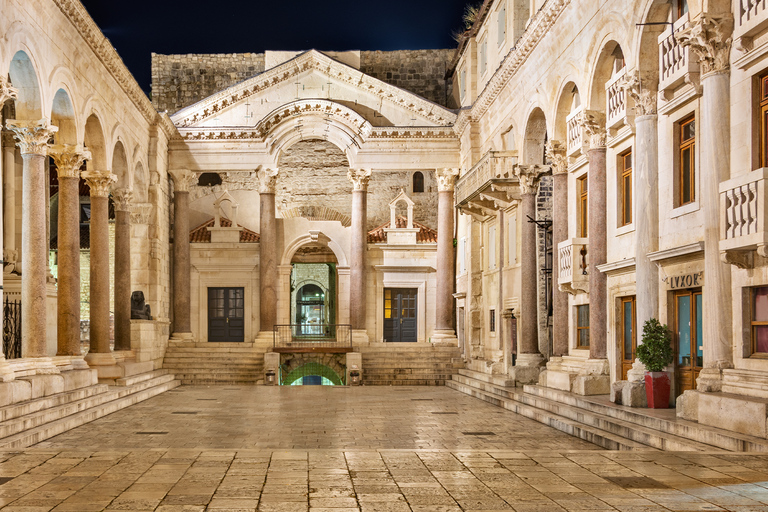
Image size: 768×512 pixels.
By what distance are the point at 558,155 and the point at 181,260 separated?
1600 cm

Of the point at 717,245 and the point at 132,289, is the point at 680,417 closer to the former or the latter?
the point at 717,245

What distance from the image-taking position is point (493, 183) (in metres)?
22.3

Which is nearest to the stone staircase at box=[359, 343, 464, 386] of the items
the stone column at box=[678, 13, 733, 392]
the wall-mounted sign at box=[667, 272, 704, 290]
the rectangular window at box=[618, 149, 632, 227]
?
the rectangular window at box=[618, 149, 632, 227]

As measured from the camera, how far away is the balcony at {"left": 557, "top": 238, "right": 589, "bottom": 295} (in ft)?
57.5

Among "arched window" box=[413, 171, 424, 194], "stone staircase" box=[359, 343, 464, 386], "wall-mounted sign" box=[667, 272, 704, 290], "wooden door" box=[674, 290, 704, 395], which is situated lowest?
"stone staircase" box=[359, 343, 464, 386]

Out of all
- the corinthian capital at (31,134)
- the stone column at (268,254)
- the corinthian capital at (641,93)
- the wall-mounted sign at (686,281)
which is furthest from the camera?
the stone column at (268,254)

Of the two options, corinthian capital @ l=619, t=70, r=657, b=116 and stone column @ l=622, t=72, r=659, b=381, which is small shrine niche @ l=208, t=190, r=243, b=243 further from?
stone column @ l=622, t=72, r=659, b=381

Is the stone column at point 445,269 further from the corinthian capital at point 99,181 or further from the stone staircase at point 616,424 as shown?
the corinthian capital at point 99,181

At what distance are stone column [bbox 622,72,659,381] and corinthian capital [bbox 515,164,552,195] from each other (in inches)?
286

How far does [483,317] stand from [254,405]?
1056 centimetres

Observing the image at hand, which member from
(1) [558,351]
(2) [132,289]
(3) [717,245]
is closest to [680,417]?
(3) [717,245]

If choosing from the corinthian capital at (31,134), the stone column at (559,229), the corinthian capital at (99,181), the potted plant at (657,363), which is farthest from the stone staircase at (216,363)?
the potted plant at (657,363)

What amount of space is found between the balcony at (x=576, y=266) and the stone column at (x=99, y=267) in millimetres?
11844

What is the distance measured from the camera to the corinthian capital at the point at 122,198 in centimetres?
2505
